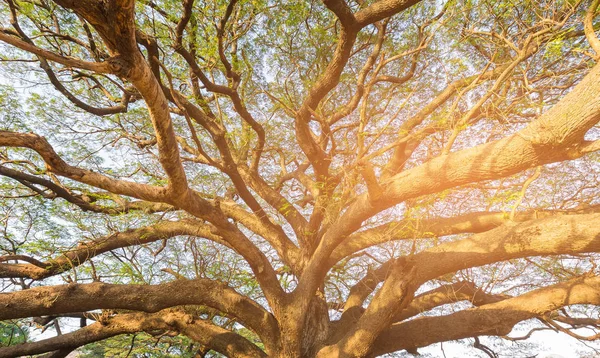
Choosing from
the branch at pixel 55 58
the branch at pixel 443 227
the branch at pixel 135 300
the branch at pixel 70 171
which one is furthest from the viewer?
the branch at pixel 443 227

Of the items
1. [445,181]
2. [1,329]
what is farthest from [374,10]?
[1,329]

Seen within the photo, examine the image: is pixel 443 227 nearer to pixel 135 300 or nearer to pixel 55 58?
pixel 135 300

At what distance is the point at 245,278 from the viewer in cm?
489

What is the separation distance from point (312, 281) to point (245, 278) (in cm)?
179

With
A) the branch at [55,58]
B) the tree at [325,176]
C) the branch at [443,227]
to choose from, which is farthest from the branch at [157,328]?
the branch at [55,58]

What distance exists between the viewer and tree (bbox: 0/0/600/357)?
7.32 feet

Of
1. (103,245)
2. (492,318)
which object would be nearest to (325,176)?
(492,318)

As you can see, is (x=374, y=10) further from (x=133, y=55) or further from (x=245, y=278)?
(x=245, y=278)

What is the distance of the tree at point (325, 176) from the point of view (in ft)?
7.32

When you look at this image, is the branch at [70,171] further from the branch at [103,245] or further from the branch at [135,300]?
the branch at [135,300]

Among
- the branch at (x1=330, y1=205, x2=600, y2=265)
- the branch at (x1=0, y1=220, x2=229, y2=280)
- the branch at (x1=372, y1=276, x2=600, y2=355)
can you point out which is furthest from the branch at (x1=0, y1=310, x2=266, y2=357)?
the branch at (x1=372, y1=276, x2=600, y2=355)

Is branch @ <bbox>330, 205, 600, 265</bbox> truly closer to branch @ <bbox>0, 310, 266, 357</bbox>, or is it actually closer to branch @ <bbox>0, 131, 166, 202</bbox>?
branch @ <bbox>0, 310, 266, 357</bbox>

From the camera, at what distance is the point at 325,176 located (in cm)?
407

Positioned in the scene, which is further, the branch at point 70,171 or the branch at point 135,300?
the branch at point 135,300
